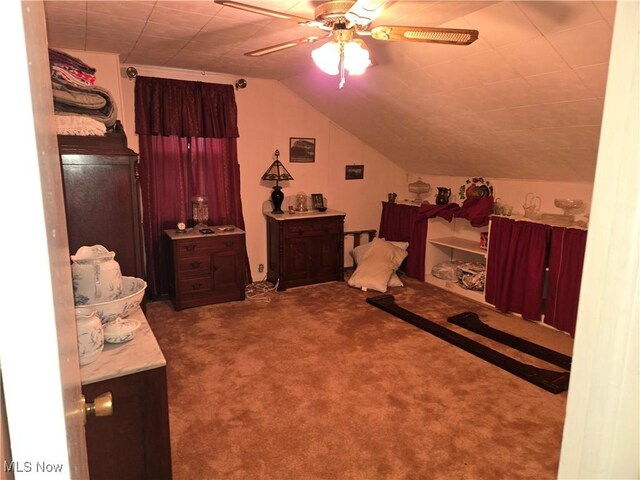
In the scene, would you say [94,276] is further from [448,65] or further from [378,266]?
[378,266]

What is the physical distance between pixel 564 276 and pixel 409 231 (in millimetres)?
1978

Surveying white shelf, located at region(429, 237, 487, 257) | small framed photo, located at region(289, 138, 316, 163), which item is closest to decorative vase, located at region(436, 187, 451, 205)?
white shelf, located at region(429, 237, 487, 257)

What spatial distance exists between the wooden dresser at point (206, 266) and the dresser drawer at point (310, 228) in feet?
1.88

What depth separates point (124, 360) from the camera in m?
1.40

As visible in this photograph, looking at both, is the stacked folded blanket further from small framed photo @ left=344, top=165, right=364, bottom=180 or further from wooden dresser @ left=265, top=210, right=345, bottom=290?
small framed photo @ left=344, top=165, right=364, bottom=180

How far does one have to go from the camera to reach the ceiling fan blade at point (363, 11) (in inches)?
64.1

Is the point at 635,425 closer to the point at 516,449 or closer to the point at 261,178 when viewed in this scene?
the point at 516,449

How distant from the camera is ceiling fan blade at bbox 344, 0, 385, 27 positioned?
5.34 feet

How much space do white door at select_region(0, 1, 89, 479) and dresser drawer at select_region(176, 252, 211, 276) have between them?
143 inches

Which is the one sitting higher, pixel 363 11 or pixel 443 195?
pixel 363 11

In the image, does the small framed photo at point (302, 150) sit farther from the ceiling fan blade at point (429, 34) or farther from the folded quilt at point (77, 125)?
the folded quilt at point (77, 125)

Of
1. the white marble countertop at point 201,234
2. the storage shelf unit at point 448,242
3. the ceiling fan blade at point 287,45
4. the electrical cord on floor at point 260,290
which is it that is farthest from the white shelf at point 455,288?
the ceiling fan blade at point 287,45

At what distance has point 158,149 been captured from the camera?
4.17 metres

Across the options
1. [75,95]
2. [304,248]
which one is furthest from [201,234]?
[75,95]
